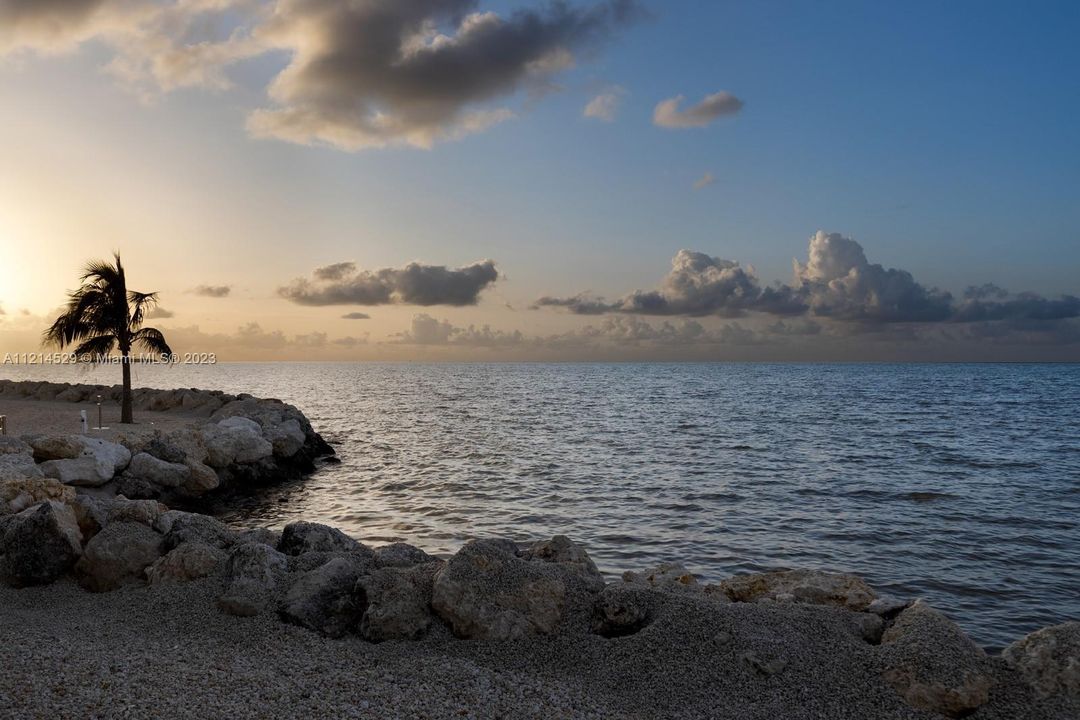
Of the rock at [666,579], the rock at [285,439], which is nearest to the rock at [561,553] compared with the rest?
the rock at [666,579]

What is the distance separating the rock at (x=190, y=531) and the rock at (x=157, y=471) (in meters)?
8.32

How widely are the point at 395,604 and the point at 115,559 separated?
4001 millimetres

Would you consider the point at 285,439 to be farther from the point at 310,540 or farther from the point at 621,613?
the point at 621,613

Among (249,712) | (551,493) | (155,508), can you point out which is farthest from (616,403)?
(249,712)

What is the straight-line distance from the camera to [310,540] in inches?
357

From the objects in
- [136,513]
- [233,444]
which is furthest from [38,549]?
[233,444]

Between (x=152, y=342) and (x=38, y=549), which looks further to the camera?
(x=152, y=342)

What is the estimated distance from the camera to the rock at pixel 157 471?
1662 cm

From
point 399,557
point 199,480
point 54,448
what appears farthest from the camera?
point 199,480

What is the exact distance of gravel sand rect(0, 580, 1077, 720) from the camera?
519 cm

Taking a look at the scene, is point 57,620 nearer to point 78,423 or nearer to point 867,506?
point 867,506

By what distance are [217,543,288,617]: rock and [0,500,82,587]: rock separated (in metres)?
2.17

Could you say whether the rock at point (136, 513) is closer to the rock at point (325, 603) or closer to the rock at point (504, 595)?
the rock at point (325, 603)

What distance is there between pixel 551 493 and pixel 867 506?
→ 8.38 m
